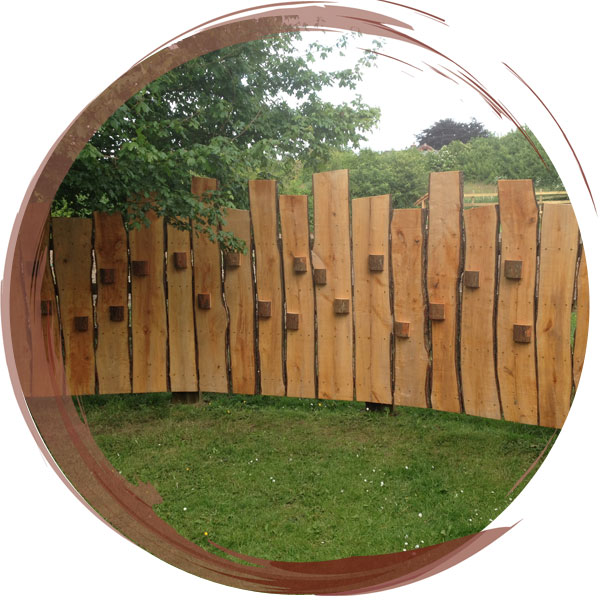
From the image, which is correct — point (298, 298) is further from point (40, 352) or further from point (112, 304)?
point (40, 352)

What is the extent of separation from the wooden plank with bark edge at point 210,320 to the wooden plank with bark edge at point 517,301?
1425 mm

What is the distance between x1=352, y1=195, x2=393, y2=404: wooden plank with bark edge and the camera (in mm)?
2588

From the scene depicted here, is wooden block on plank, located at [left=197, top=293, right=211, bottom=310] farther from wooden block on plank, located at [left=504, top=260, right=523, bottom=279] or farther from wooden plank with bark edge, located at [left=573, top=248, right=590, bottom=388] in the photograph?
wooden plank with bark edge, located at [left=573, top=248, right=590, bottom=388]

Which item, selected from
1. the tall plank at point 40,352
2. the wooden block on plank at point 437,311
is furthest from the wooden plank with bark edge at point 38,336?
the wooden block on plank at point 437,311

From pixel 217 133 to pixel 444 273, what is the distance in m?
1.31

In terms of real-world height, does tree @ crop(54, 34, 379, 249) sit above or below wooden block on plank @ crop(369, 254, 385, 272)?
above

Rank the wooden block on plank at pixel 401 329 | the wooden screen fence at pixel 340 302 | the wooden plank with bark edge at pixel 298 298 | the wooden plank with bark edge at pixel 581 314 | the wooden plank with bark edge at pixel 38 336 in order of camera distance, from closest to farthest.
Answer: the wooden plank with bark edge at pixel 38 336 < the wooden plank with bark edge at pixel 581 314 < the wooden screen fence at pixel 340 302 < the wooden block on plank at pixel 401 329 < the wooden plank with bark edge at pixel 298 298

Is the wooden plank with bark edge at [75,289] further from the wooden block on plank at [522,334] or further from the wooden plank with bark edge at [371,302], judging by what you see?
the wooden block on plank at [522,334]

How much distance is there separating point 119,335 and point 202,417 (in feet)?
2.14

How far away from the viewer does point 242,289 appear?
2838 millimetres

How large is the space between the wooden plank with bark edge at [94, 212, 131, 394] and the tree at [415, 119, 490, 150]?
1.62 meters

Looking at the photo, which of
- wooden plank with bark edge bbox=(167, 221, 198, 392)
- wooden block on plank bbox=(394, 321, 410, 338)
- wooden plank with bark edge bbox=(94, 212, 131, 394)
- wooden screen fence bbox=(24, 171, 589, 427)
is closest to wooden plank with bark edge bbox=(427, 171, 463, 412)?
wooden screen fence bbox=(24, 171, 589, 427)

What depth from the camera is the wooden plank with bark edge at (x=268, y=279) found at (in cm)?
273

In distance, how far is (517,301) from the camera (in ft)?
7.41
